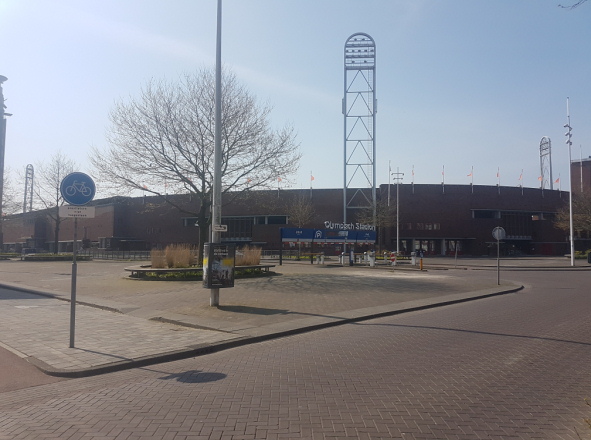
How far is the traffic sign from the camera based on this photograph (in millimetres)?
9570

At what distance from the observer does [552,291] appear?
21.3 meters

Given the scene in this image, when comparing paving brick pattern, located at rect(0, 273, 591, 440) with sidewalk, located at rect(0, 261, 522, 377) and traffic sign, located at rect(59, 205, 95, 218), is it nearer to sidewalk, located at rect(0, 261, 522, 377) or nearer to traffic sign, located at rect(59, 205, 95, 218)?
sidewalk, located at rect(0, 261, 522, 377)

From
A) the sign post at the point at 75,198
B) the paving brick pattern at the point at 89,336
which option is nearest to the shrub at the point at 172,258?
the paving brick pattern at the point at 89,336

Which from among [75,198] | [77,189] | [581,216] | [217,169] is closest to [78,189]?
[77,189]

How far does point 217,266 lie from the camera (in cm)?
1382

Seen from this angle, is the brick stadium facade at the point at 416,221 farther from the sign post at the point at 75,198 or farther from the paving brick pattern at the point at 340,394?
the paving brick pattern at the point at 340,394

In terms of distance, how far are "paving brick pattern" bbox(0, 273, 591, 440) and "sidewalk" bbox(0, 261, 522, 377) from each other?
2.89ft

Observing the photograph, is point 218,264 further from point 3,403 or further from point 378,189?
point 378,189

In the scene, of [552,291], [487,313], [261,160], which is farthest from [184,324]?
[552,291]

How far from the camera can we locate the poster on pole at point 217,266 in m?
13.8

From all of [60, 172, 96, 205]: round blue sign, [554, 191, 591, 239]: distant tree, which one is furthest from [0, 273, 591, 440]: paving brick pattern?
[554, 191, 591, 239]: distant tree

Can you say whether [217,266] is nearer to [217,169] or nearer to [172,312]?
[172,312]

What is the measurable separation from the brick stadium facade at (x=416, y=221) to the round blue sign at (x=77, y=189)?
2110 inches

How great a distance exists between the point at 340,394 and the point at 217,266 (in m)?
7.90
